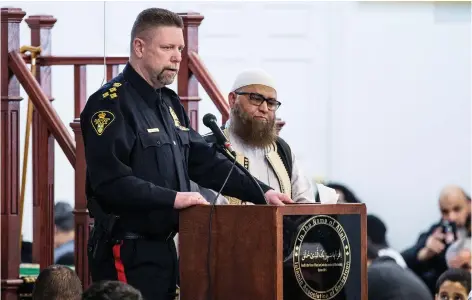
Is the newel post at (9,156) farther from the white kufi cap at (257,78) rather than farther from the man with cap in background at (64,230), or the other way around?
the man with cap in background at (64,230)

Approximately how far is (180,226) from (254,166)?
137cm

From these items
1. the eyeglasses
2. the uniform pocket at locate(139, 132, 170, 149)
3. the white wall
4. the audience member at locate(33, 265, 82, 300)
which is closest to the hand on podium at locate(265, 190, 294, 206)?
the uniform pocket at locate(139, 132, 170, 149)

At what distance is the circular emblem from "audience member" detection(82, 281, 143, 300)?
1.70ft

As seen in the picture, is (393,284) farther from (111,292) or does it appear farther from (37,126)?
(111,292)

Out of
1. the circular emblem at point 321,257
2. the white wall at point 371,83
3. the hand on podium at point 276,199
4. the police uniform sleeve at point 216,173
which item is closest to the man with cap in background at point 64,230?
the white wall at point 371,83

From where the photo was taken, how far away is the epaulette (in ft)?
14.0

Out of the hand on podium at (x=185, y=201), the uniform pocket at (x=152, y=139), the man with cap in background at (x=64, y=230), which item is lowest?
the man with cap in background at (x=64, y=230)

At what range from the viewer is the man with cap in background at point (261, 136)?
5.39 meters

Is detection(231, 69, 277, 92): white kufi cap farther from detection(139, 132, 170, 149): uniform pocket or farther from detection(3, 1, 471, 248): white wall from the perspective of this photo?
detection(3, 1, 471, 248): white wall

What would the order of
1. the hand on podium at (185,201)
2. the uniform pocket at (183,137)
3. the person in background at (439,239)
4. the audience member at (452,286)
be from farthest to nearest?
the person in background at (439,239), the audience member at (452,286), the uniform pocket at (183,137), the hand on podium at (185,201)

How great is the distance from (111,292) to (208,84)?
247 centimetres

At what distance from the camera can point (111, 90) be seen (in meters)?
4.28

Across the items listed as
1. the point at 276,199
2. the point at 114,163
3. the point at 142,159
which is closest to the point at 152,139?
the point at 142,159

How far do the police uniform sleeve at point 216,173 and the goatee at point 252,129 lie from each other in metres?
0.95
